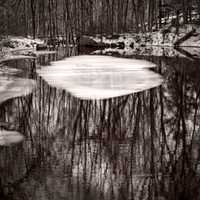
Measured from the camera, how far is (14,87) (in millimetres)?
20641

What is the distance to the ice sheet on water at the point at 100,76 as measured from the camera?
19.6 meters

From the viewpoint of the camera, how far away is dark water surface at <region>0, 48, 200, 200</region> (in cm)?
901

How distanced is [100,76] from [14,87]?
17.3 feet

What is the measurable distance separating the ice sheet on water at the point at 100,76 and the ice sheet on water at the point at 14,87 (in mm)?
1230

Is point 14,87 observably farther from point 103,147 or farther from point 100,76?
point 103,147

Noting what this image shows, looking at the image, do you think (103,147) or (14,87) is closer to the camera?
(103,147)

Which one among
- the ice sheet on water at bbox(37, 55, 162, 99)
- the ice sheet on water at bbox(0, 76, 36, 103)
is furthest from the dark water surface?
the ice sheet on water at bbox(37, 55, 162, 99)

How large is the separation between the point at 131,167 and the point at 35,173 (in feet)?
7.31

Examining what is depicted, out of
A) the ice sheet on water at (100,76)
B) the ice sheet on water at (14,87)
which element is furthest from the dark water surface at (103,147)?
the ice sheet on water at (100,76)

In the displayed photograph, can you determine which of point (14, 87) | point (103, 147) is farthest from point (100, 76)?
point (103, 147)

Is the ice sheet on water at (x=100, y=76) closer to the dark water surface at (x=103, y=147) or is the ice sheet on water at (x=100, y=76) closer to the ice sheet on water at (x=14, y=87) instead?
the dark water surface at (x=103, y=147)

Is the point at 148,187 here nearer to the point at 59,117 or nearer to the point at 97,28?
the point at 59,117

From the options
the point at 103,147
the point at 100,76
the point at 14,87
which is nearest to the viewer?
the point at 103,147

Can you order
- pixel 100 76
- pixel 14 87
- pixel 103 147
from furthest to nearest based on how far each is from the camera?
pixel 100 76 → pixel 14 87 → pixel 103 147
